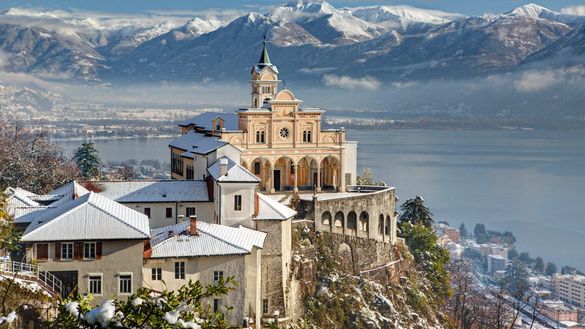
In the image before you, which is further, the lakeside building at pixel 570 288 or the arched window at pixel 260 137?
the lakeside building at pixel 570 288

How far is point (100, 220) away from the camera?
2983 cm

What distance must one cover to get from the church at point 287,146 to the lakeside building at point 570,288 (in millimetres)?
64852

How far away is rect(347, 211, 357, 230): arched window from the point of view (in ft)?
159

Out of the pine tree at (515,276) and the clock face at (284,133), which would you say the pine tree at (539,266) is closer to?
the pine tree at (515,276)

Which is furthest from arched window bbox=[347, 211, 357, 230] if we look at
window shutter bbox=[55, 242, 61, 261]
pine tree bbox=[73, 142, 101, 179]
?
pine tree bbox=[73, 142, 101, 179]

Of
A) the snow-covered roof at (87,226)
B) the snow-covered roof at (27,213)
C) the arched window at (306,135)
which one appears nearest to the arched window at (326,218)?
the arched window at (306,135)

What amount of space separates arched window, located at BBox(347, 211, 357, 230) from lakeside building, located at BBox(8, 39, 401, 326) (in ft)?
0.20

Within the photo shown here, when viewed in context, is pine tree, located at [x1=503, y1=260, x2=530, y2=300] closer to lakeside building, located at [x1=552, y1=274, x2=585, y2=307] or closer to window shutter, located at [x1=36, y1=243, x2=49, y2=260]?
lakeside building, located at [x1=552, y1=274, x2=585, y2=307]

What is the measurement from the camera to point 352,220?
160 ft

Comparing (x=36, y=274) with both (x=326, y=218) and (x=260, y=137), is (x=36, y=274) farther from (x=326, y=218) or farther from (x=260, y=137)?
(x=260, y=137)

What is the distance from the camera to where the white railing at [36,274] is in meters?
26.9

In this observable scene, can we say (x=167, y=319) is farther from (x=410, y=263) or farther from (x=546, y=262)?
(x=546, y=262)

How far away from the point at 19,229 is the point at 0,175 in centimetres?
2347

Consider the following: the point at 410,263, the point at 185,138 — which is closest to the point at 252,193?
the point at 410,263
